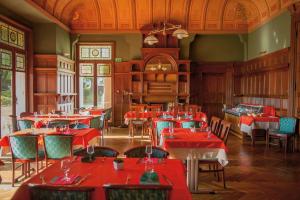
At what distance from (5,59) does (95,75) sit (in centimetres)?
450

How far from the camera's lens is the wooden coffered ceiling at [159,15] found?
1166cm

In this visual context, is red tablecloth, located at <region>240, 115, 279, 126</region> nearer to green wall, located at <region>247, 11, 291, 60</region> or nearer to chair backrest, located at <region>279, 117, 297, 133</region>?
chair backrest, located at <region>279, 117, 297, 133</region>

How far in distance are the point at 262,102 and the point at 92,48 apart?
23.3ft

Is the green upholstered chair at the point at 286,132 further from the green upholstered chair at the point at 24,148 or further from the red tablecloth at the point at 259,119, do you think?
the green upholstered chair at the point at 24,148

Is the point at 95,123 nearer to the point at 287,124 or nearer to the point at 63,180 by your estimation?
the point at 287,124

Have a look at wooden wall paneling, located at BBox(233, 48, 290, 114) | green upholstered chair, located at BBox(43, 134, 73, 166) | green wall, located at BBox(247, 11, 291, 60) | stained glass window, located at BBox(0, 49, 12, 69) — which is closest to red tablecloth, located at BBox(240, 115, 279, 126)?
wooden wall paneling, located at BBox(233, 48, 290, 114)

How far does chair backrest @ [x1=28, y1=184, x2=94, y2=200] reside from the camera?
204 cm

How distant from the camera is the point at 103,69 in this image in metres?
12.8

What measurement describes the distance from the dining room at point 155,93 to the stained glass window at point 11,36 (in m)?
0.06

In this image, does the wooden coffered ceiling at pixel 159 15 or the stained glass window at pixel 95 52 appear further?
the stained glass window at pixel 95 52

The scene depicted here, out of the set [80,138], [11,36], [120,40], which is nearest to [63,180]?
[80,138]

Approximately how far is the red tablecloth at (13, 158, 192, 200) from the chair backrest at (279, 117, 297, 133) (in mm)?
5409

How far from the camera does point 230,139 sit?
957 cm

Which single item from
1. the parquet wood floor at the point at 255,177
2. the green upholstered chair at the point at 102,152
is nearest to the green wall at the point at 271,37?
the parquet wood floor at the point at 255,177
